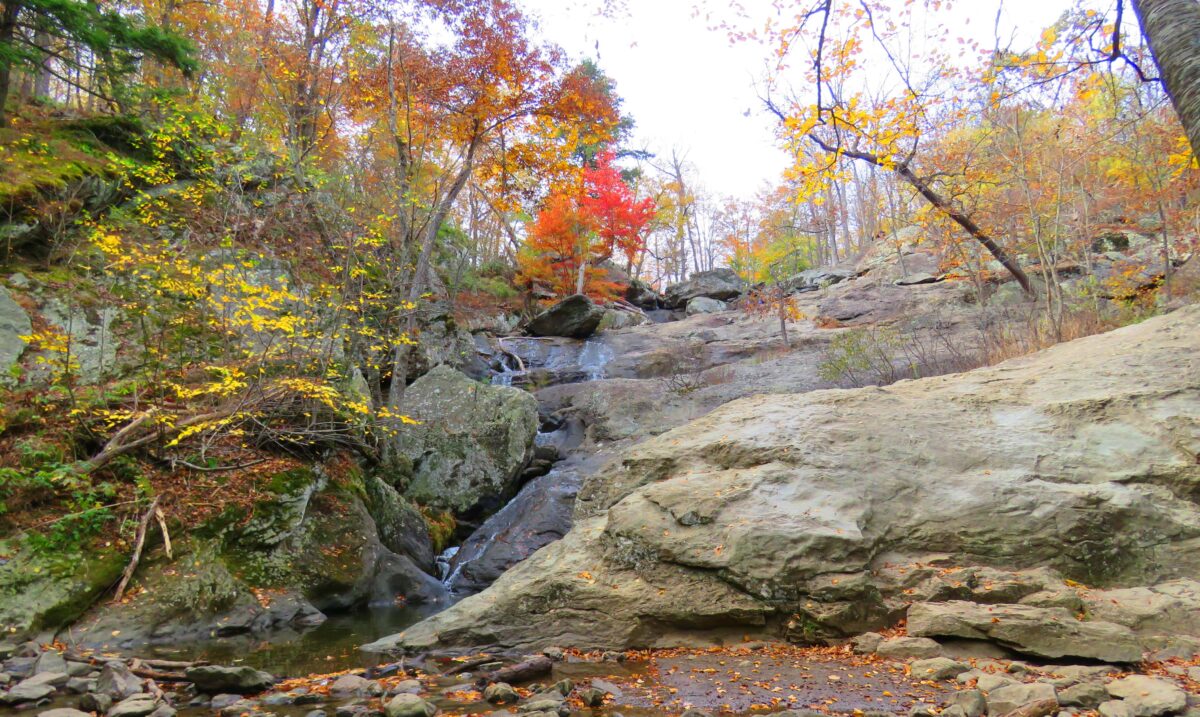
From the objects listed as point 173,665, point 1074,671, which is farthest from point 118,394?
point 1074,671

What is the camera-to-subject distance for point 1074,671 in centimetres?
335

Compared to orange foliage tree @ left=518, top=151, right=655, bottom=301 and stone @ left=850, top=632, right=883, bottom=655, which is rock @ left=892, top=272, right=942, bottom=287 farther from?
stone @ left=850, top=632, right=883, bottom=655

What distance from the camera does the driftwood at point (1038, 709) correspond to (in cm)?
268

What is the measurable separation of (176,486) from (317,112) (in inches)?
331

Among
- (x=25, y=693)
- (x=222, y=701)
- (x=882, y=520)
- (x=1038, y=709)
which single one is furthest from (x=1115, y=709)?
(x=25, y=693)

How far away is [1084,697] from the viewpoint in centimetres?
279

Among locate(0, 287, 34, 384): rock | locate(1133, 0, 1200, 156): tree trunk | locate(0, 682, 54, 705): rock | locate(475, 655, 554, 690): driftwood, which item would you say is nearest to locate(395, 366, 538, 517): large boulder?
locate(0, 287, 34, 384): rock

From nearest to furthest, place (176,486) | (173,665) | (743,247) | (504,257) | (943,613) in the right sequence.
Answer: (943,613) → (173,665) → (176,486) → (504,257) → (743,247)

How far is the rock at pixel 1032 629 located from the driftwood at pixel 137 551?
6.61 meters

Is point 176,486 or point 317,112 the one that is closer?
point 176,486

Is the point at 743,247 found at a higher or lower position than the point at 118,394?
higher

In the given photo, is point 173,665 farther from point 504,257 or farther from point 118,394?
point 504,257

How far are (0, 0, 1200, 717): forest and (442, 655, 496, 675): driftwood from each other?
44 mm

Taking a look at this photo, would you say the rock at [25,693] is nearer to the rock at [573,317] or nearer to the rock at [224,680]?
the rock at [224,680]
